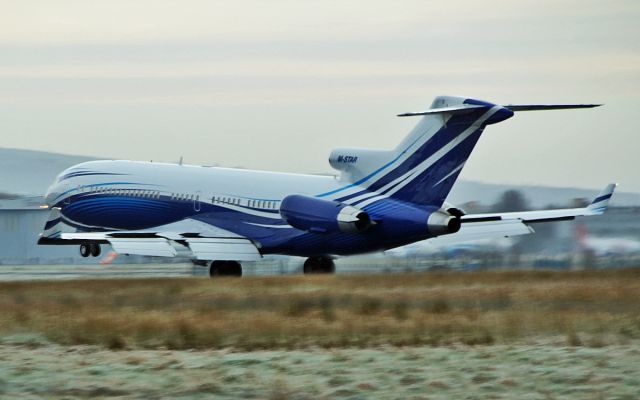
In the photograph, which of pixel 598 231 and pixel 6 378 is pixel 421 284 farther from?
pixel 598 231

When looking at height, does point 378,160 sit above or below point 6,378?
above

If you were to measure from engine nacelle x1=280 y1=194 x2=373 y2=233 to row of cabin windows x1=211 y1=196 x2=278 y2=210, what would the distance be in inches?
46.6

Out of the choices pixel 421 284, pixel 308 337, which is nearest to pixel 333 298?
pixel 421 284

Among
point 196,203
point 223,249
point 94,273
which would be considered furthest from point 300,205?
point 94,273

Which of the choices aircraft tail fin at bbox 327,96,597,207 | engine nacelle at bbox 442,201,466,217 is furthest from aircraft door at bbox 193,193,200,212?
engine nacelle at bbox 442,201,466,217

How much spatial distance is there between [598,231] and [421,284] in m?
23.0

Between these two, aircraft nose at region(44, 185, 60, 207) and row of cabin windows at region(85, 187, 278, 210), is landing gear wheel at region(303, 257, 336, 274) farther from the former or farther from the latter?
aircraft nose at region(44, 185, 60, 207)

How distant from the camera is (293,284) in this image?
104 feet

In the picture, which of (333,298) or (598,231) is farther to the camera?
(598,231)

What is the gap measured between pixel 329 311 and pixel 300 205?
56.3 ft

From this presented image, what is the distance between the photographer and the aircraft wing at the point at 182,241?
1548 inches

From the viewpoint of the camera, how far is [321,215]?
3984 centimetres

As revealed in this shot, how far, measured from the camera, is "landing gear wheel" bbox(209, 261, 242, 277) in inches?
1665

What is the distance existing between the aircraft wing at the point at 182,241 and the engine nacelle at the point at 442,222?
6.99 metres
